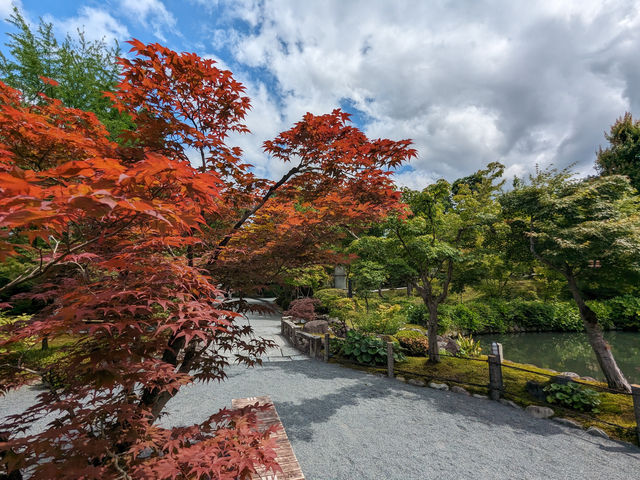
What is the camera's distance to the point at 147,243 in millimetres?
1908

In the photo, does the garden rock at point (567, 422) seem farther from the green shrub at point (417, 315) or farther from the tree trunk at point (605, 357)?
the green shrub at point (417, 315)

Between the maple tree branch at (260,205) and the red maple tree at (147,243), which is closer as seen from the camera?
the red maple tree at (147,243)

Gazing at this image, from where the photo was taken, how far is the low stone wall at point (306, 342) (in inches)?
308

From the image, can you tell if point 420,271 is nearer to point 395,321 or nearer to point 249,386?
point 395,321

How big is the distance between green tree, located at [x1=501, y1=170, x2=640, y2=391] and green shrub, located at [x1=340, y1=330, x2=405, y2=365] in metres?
3.84

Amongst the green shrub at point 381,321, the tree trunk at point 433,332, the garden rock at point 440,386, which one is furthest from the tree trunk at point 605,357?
the green shrub at point 381,321

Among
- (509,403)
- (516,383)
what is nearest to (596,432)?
(509,403)

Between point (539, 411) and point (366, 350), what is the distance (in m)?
3.50

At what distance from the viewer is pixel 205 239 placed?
328 cm

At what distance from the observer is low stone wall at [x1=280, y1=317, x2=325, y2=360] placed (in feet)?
25.6

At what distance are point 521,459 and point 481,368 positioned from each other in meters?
2.87

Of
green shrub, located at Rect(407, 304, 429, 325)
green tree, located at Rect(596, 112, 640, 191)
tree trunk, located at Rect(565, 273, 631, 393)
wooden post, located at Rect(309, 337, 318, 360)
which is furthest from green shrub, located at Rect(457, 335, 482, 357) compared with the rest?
green tree, located at Rect(596, 112, 640, 191)

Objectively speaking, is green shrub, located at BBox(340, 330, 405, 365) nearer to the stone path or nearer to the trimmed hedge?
the stone path

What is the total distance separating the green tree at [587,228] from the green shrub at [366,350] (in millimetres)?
3844
